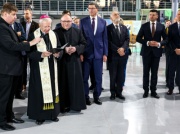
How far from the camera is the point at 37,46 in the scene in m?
4.48

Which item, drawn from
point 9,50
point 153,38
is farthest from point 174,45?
point 9,50

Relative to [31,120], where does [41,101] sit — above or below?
above

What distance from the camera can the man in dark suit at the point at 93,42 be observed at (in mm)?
5531

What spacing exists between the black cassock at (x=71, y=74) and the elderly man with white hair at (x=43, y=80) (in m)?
0.39

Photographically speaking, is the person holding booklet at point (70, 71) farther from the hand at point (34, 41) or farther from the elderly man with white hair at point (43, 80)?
the hand at point (34, 41)

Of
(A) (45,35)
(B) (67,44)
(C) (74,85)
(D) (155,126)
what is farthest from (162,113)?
(A) (45,35)

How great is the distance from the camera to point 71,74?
5.04 meters

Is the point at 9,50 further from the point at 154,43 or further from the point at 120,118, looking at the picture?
the point at 154,43

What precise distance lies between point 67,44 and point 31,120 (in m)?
1.34

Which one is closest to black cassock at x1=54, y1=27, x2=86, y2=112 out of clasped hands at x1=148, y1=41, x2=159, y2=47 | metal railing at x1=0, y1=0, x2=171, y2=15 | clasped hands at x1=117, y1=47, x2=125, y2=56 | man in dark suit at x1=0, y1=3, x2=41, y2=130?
man in dark suit at x1=0, y1=3, x2=41, y2=130

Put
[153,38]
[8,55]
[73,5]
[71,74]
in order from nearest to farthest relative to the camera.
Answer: [8,55] → [71,74] → [153,38] → [73,5]

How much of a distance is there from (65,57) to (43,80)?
689 mm

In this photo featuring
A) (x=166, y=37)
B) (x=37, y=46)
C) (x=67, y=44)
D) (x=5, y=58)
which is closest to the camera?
(x=5, y=58)

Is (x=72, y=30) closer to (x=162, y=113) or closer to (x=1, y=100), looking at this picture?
(x=1, y=100)
